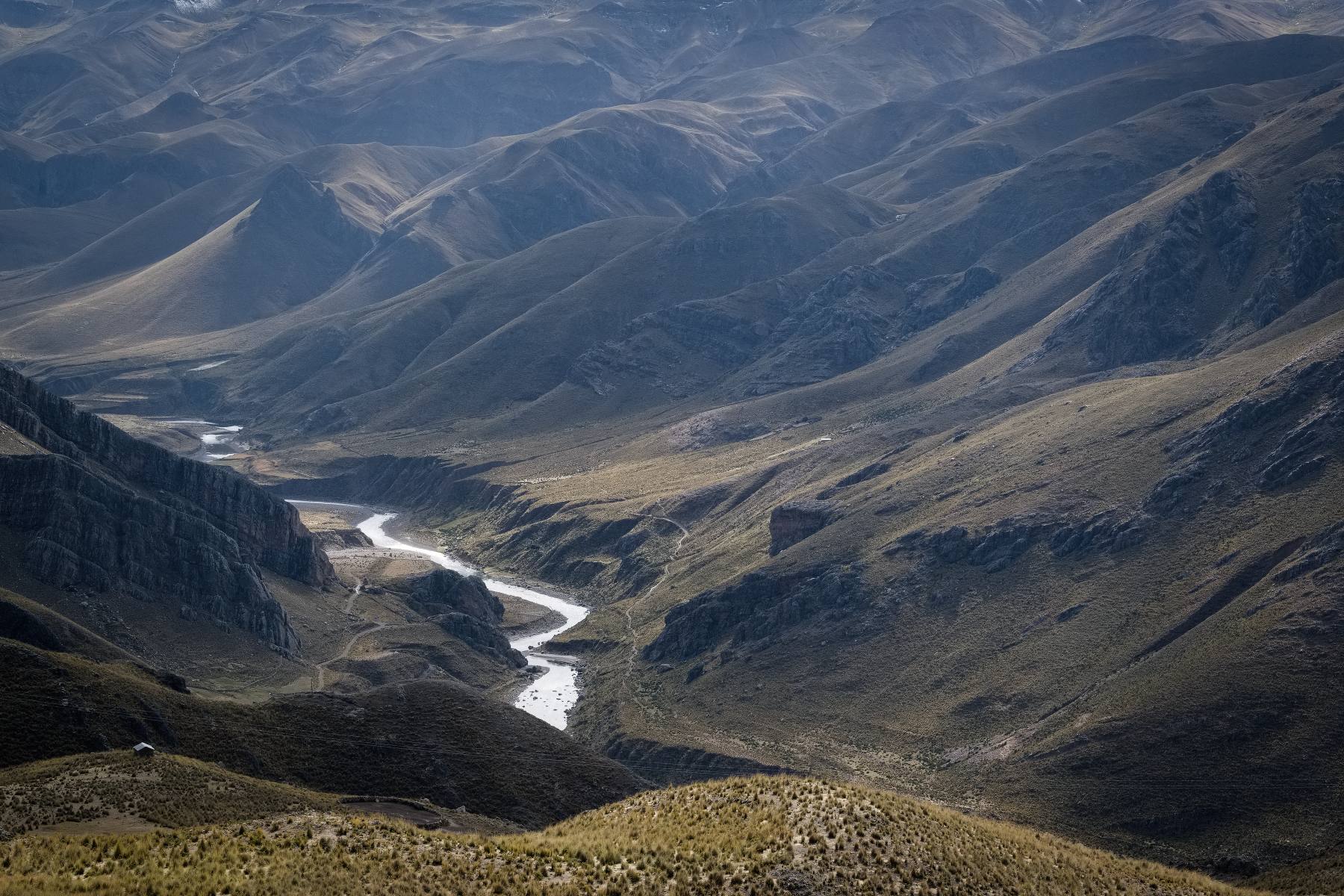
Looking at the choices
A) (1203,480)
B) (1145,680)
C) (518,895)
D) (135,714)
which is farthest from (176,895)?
(1203,480)

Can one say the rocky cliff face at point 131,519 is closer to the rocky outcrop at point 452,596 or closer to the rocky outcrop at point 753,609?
the rocky outcrop at point 452,596

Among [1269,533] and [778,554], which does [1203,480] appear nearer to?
[1269,533]

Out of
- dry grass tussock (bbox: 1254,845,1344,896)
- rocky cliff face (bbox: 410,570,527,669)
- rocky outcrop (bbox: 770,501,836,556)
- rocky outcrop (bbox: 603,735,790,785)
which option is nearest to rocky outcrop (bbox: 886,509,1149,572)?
rocky outcrop (bbox: 770,501,836,556)

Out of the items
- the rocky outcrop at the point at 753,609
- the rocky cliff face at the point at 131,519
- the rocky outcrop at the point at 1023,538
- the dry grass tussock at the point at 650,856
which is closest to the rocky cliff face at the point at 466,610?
the rocky outcrop at the point at 753,609

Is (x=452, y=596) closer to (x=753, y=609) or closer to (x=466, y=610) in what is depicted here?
(x=466, y=610)

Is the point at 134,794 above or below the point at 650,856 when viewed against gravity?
below

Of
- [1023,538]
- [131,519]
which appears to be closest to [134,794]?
[131,519]
